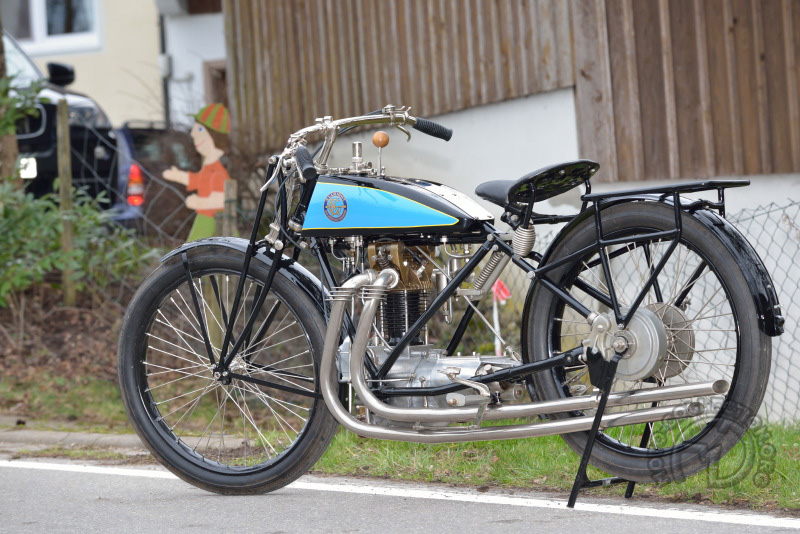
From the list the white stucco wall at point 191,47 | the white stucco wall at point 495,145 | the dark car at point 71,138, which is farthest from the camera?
the white stucco wall at point 191,47

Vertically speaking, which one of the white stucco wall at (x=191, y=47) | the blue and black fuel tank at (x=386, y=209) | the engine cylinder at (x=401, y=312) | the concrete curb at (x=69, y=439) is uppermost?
the white stucco wall at (x=191, y=47)

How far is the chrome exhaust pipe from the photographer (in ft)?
13.4

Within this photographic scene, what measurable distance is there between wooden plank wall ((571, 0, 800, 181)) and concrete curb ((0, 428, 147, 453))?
320 centimetres

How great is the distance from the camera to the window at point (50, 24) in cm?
2056

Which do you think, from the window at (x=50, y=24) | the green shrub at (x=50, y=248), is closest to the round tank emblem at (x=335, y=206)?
the green shrub at (x=50, y=248)

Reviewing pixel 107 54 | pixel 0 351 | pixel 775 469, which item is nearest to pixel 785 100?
pixel 775 469

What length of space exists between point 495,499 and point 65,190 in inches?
235

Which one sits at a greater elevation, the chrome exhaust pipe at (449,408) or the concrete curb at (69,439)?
the chrome exhaust pipe at (449,408)

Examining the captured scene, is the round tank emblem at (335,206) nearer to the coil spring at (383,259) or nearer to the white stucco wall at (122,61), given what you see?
the coil spring at (383,259)

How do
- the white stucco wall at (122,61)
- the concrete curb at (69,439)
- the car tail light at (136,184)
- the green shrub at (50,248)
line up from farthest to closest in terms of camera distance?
the white stucco wall at (122,61) → the car tail light at (136,184) → the green shrub at (50,248) → the concrete curb at (69,439)

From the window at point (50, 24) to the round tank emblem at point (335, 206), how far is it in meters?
16.9

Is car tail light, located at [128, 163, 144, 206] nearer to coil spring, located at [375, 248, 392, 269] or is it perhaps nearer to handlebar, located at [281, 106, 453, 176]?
handlebar, located at [281, 106, 453, 176]

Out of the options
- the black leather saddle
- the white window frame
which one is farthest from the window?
the black leather saddle

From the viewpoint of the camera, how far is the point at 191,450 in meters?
5.09
